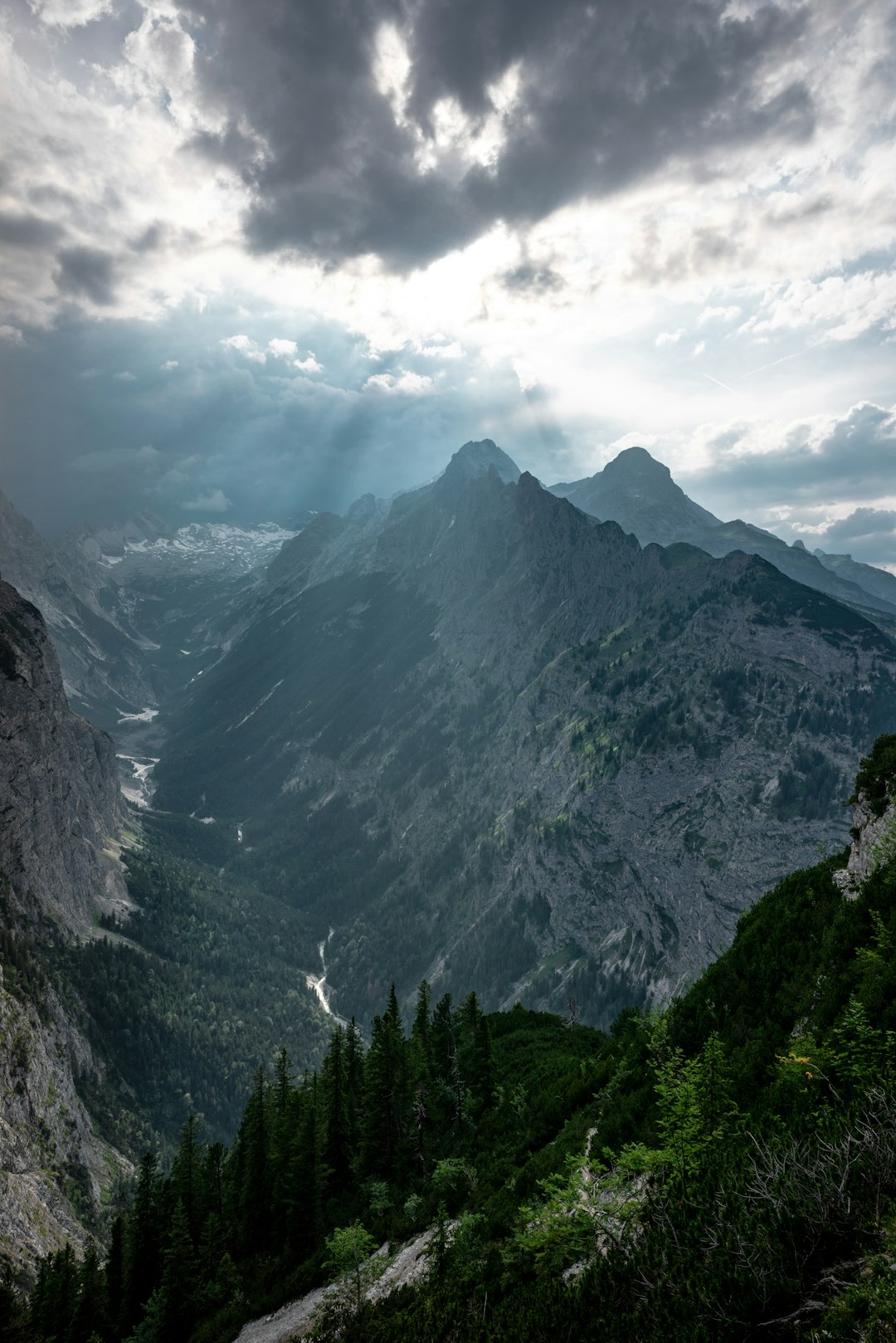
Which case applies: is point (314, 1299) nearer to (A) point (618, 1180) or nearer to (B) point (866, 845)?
(A) point (618, 1180)

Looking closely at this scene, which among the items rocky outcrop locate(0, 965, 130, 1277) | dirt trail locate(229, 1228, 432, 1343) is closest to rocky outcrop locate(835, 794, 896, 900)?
dirt trail locate(229, 1228, 432, 1343)

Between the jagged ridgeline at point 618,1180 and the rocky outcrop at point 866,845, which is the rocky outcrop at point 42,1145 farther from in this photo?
the rocky outcrop at point 866,845

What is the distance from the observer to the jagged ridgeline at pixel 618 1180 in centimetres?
1298

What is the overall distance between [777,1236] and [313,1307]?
43.3m

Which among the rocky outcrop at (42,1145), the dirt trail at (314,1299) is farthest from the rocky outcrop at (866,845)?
the rocky outcrop at (42,1145)

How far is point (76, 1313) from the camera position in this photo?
67.1 meters

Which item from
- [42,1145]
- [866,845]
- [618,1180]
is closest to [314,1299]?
[618,1180]

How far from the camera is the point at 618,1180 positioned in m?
22.1

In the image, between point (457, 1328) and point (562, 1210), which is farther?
point (457, 1328)

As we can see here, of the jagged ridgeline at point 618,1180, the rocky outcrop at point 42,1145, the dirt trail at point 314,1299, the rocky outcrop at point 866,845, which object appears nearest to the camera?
the jagged ridgeline at point 618,1180

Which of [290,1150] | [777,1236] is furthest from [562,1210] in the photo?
[290,1150]

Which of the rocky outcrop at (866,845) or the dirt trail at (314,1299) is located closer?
the rocky outcrop at (866,845)

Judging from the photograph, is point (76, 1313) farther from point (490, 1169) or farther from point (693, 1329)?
point (693, 1329)

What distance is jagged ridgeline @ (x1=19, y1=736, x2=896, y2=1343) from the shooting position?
13.0 m
